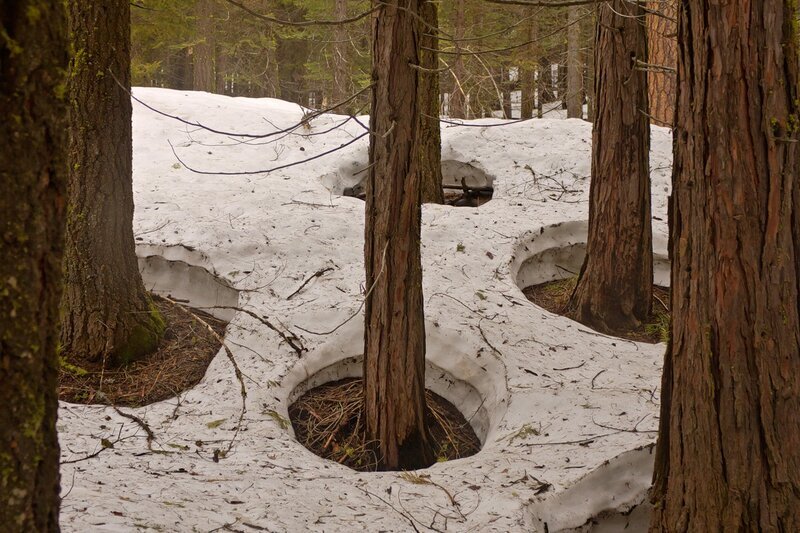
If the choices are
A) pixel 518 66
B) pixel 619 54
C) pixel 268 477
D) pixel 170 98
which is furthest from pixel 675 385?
pixel 518 66

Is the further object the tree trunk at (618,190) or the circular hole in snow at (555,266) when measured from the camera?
the circular hole in snow at (555,266)

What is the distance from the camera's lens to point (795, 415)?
3.01 m

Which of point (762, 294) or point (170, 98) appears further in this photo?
point (170, 98)

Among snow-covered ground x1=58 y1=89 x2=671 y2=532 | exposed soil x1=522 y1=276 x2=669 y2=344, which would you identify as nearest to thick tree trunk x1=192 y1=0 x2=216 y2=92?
snow-covered ground x1=58 y1=89 x2=671 y2=532

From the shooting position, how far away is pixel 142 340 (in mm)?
5957

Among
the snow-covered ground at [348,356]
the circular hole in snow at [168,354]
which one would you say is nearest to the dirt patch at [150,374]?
the circular hole in snow at [168,354]

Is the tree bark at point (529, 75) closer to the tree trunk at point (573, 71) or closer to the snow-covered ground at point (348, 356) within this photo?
the tree trunk at point (573, 71)

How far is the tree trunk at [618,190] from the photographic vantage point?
639 centimetres

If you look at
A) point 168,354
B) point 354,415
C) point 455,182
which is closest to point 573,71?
point 455,182

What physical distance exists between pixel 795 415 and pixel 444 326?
3513 mm

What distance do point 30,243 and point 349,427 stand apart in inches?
155

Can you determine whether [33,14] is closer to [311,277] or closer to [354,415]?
[354,415]

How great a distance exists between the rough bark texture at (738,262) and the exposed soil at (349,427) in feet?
8.22

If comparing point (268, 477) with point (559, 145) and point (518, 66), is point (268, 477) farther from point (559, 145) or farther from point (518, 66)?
point (518, 66)
